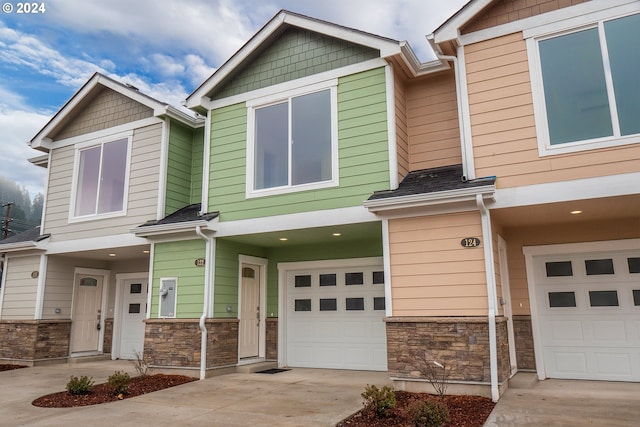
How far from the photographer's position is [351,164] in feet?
26.8

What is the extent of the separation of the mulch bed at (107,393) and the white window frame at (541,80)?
745 centimetres

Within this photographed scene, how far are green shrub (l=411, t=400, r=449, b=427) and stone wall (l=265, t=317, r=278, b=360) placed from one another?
5555mm

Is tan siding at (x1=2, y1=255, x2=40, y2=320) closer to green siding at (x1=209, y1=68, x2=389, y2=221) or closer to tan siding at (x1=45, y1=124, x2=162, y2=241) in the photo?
tan siding at (x1=45, y1=124, x2=162, y2=241)

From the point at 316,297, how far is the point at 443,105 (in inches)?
193

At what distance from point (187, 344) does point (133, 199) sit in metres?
→ 3.84

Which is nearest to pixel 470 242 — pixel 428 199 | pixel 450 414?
pixel 428 199

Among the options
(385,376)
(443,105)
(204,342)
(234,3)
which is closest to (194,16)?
(234,3)

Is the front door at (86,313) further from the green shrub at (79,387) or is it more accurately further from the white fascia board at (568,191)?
the white fascia board at (568,191)

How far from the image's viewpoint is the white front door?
40.7ft

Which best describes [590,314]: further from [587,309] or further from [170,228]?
[170,228]

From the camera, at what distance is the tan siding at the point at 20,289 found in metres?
11.6

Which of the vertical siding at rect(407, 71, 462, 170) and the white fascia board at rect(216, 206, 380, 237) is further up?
the vertical siding at rect(407, 71, 462, 170)

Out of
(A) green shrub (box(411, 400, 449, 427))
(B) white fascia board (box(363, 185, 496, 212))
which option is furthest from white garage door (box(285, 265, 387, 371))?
(A) green shrub (box(411, 400, 449, 427))

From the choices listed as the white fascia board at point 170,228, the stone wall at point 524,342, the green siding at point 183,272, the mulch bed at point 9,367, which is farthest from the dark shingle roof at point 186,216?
the stone wall at point 524,342
